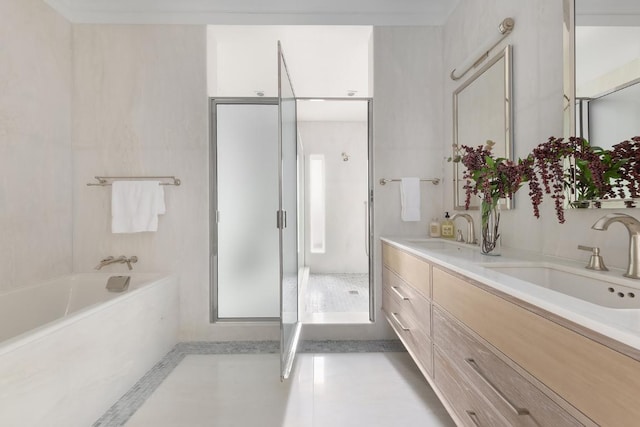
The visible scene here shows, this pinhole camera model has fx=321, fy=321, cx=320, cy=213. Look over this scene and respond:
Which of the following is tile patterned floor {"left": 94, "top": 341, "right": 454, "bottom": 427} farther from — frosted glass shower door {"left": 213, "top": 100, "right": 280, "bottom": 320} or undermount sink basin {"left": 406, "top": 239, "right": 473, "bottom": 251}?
undermount sink basin {"left": 406, "top": 239, "right": 473, "bottom": 251}

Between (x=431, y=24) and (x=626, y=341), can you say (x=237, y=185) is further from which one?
(x=626, y=341)

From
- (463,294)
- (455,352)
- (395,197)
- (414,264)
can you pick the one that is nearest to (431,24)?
(395,197)

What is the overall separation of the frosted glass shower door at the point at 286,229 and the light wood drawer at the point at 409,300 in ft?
2.31

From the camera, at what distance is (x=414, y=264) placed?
5.71ft

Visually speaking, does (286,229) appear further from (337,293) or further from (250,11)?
(337,293)

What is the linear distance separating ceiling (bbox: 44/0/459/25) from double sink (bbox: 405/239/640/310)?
2.07 m

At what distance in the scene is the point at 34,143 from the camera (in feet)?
7.13

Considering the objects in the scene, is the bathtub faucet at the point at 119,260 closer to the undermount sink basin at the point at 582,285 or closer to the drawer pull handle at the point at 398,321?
the drawer pull handle at the point at 398,321

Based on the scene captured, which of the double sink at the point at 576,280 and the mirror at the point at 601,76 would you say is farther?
the mirror at the point at 601,76

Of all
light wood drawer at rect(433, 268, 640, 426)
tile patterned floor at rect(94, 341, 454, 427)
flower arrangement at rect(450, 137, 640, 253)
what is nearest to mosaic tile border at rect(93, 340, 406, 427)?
tile patterned floor at rect(94, 341, 454, 427)

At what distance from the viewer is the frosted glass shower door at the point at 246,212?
2.66 meters

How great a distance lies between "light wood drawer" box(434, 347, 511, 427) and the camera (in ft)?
3.23

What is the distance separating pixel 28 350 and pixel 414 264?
5.72 feet

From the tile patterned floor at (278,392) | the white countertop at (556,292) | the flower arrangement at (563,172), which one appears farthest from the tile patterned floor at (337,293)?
the flower arrangement at (563,172)
